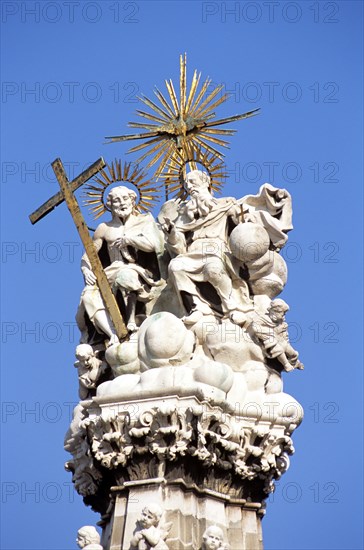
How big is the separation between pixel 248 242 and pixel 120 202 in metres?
2.50

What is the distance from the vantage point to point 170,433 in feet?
87.8

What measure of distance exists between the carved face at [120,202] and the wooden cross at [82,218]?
22.8 inches

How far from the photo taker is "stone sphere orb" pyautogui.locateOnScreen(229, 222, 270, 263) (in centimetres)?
2850

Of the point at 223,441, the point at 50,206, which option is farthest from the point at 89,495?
the point at 50,206

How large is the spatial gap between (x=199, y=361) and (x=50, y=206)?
152 inches

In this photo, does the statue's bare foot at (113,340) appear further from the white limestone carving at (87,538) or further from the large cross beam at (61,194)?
the white limestone carving at (87,538)

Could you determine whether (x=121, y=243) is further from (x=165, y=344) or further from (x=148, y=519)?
(x=148, y=519)

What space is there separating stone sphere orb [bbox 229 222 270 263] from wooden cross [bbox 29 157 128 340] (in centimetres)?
202

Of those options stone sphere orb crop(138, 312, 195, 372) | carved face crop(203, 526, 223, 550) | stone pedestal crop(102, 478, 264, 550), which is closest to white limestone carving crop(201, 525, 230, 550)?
carved face crop(203, 526, 223, 550)

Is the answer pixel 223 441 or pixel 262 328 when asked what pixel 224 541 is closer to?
pixel 223 441

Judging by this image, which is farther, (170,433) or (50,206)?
(50,206)

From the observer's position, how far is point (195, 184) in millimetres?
29406

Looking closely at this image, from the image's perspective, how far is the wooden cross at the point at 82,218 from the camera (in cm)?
2878

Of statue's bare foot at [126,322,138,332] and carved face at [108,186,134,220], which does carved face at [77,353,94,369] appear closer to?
statue's bare foot at [126,322,138,332]
